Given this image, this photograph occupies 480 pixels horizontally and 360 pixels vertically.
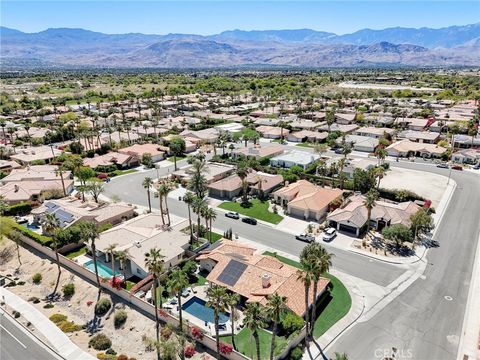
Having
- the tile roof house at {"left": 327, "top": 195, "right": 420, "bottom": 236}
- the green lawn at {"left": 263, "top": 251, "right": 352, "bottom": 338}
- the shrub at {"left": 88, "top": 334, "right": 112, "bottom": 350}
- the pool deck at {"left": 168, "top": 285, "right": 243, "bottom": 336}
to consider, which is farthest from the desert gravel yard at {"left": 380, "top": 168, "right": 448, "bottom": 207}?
the shrub at {"left": 88, "top": 334, "right": 112, "bottom": 350}

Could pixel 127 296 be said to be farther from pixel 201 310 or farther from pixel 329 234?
pixel 329 234

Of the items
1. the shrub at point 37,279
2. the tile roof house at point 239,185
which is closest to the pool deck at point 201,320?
the shrub at point 37,279

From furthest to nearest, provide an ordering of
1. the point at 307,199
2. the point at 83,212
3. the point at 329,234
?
1. the point at 307,199
2. the point at 83,212
3. the point at 329,234

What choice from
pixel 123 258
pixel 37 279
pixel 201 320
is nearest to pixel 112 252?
pixel 123 258

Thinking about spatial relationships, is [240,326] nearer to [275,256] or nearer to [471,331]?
[275,256]

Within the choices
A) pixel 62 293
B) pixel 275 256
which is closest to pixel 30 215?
pixel 62 293

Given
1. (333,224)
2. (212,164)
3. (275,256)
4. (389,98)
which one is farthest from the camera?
(389,98)
